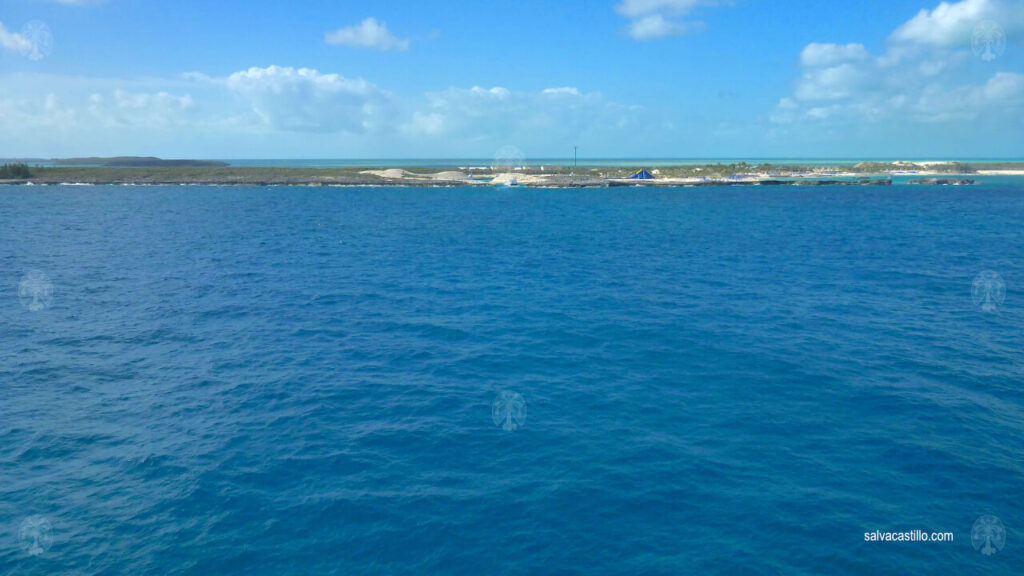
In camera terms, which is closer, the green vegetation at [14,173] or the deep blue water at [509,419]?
the deep blue water at [509,419]

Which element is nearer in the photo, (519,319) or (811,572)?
(811,572)

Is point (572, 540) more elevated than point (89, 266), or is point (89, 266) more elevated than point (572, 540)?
point (89, 266)

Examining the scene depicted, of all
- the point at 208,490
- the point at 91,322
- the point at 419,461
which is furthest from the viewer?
the point at 91,322

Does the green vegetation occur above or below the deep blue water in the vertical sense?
above

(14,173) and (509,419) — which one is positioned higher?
(14,173)

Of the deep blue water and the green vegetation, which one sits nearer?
the deep blue water

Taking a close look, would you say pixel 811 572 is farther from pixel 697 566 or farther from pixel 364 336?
pixel 364 336

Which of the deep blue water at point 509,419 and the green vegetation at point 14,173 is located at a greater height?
the green vegetation at point 14,173

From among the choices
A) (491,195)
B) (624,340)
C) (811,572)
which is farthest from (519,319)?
(491,195)
